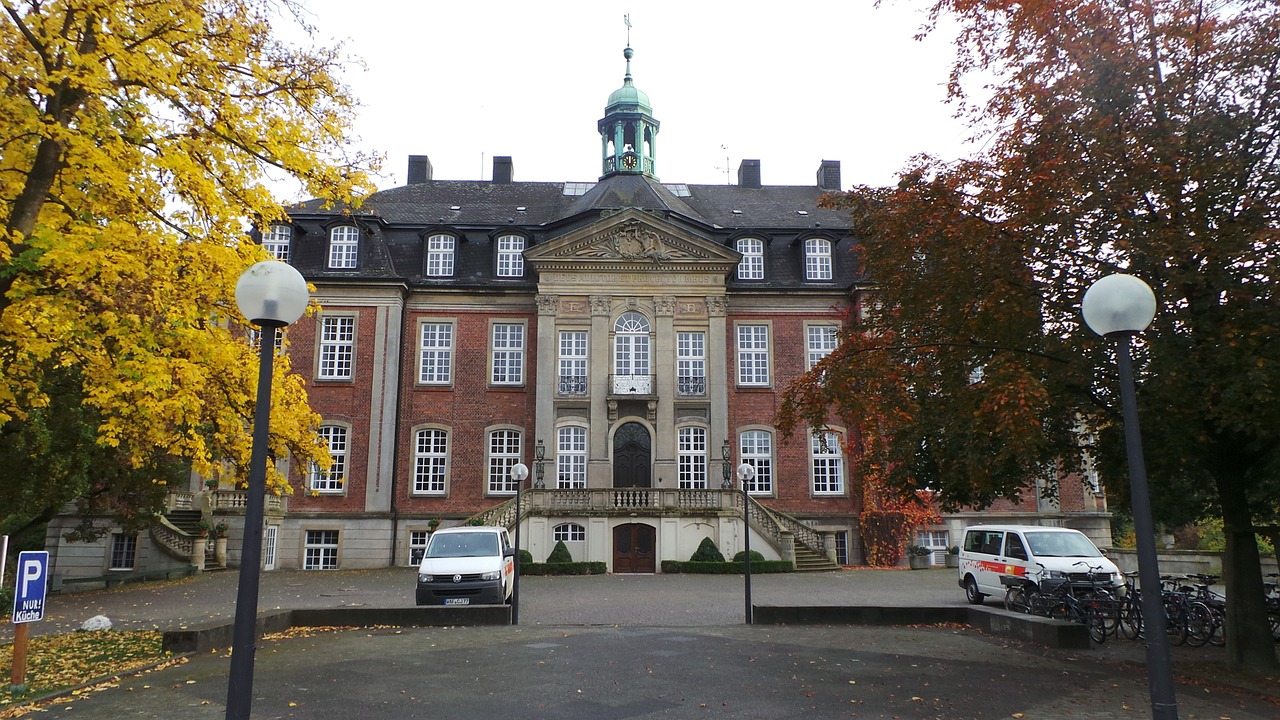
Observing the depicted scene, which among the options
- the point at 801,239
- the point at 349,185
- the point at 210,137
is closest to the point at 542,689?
the point at 349,185

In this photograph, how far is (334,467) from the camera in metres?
31.3

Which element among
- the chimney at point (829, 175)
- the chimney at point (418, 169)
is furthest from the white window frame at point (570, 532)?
the chimney at point (829, 175)

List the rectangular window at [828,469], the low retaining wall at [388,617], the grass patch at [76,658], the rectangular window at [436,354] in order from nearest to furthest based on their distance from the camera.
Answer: the grass patch at [76,658], the low retaining wall at [388,617], the rectangular window at [828,469], the rectangular window at [436,354]

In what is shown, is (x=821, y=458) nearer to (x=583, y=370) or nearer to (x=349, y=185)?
(x=583, y=370)

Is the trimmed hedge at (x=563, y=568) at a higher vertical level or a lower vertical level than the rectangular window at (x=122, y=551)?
lower

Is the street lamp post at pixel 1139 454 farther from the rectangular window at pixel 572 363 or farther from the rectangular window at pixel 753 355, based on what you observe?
the rectangular window at pixel 753 355

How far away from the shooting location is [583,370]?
104ft

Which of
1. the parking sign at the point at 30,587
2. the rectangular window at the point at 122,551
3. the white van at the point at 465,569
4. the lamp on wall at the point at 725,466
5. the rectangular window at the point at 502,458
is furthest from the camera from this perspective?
the rectangular window at the point at 502,458

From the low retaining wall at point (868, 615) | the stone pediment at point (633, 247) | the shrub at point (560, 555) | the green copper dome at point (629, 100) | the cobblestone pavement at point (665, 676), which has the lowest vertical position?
the cobblestone pavement at point (665, 676)

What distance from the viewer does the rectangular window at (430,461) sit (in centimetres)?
3173

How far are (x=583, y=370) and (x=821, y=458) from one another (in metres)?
9.37

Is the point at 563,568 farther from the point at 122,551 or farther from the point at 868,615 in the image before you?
the point at 122,551

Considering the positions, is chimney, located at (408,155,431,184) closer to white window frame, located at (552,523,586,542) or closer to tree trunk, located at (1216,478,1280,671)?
white window frame, located at (552,523,586,542)

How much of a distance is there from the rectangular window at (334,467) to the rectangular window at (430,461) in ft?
8.15
